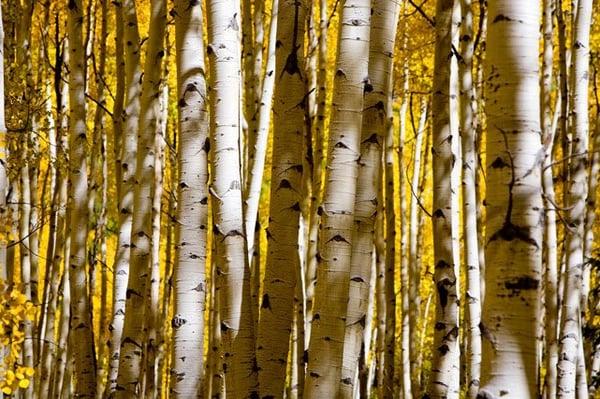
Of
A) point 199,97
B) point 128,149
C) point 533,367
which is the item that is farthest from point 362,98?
point 128,149

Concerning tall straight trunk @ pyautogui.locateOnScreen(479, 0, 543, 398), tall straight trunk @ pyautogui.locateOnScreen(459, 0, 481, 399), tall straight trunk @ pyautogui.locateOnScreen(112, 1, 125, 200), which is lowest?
tall straight trunk @ pyautogui.locateOnScreen(479, 0, 543, 398)

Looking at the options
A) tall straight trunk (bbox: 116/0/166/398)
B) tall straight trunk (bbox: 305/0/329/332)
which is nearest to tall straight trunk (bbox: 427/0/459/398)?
tall straight trunk (bbox: 116/0/166/398)

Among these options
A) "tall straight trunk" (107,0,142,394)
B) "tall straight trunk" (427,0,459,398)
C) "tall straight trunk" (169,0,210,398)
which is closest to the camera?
"tall straight trunk" (169,0,210,398)

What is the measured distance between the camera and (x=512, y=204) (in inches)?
95.4

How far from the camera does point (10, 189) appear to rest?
396 inches

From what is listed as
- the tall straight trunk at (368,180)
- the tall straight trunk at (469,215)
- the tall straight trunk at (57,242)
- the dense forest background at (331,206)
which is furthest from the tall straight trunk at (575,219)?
the tall straight trunk at (57,242)

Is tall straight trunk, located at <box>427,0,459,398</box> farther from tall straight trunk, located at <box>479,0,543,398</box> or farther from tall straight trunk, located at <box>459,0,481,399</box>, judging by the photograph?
tall straight trunk, located at <box>479,0,543,398</box>

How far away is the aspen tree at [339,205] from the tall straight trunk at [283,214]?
30 centimetres

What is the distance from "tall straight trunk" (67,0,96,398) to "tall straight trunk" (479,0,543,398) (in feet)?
13.9

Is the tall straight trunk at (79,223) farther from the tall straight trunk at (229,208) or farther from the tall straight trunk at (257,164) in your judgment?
the tall straight trunk at (229,208)

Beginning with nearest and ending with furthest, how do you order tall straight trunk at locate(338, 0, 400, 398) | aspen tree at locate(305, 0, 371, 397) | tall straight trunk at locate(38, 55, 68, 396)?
aspen tree at locate(305, 0, 371, 397) < tall straight trunk at locate(338, 0, 400, 398) < tall straight trunk at locate(38, 55, 68, 396)

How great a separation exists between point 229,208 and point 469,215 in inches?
143

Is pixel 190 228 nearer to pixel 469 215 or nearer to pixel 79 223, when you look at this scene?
pixel 79 223

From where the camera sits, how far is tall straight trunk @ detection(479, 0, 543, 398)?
2348 mm
